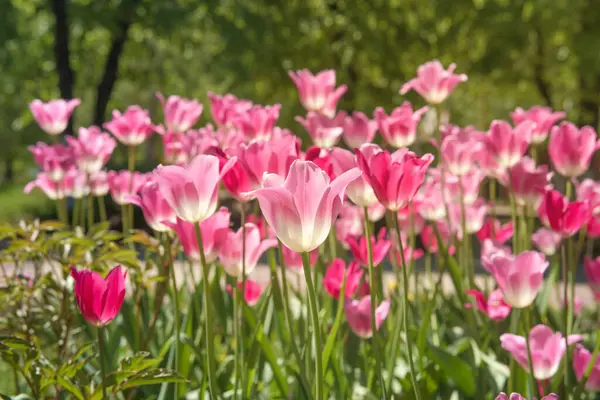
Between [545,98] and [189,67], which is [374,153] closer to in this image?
[545,98]

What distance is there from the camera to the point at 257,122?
213cm

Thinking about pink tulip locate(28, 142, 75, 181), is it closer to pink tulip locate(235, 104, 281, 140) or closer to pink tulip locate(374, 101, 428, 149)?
pink tulip locate(235, 104, 281, 140)

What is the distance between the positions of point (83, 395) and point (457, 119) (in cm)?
1358

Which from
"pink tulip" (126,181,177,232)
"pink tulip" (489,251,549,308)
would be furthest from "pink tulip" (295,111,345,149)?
"pink tulip" (489,251,549,308)

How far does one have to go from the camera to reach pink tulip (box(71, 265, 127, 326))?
1.35 metres

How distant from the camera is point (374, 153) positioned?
1.40 meters

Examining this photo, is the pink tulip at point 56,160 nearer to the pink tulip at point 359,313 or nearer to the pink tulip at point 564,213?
the pink tulip at point 359,313

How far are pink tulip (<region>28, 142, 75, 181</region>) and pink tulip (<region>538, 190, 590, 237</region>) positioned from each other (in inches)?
65.5

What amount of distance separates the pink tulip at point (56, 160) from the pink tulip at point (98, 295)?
1.40m

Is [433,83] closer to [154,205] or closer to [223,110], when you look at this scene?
[223,110]

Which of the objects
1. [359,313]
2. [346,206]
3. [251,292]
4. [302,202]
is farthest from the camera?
[346,206]

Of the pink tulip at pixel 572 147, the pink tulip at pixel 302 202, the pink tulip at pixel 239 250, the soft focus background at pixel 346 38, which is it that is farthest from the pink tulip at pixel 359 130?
the soft focus background at pixel 346 38

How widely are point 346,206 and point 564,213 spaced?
1.49 meters

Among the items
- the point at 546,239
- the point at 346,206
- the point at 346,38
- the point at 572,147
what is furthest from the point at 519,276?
the point at 346,38
